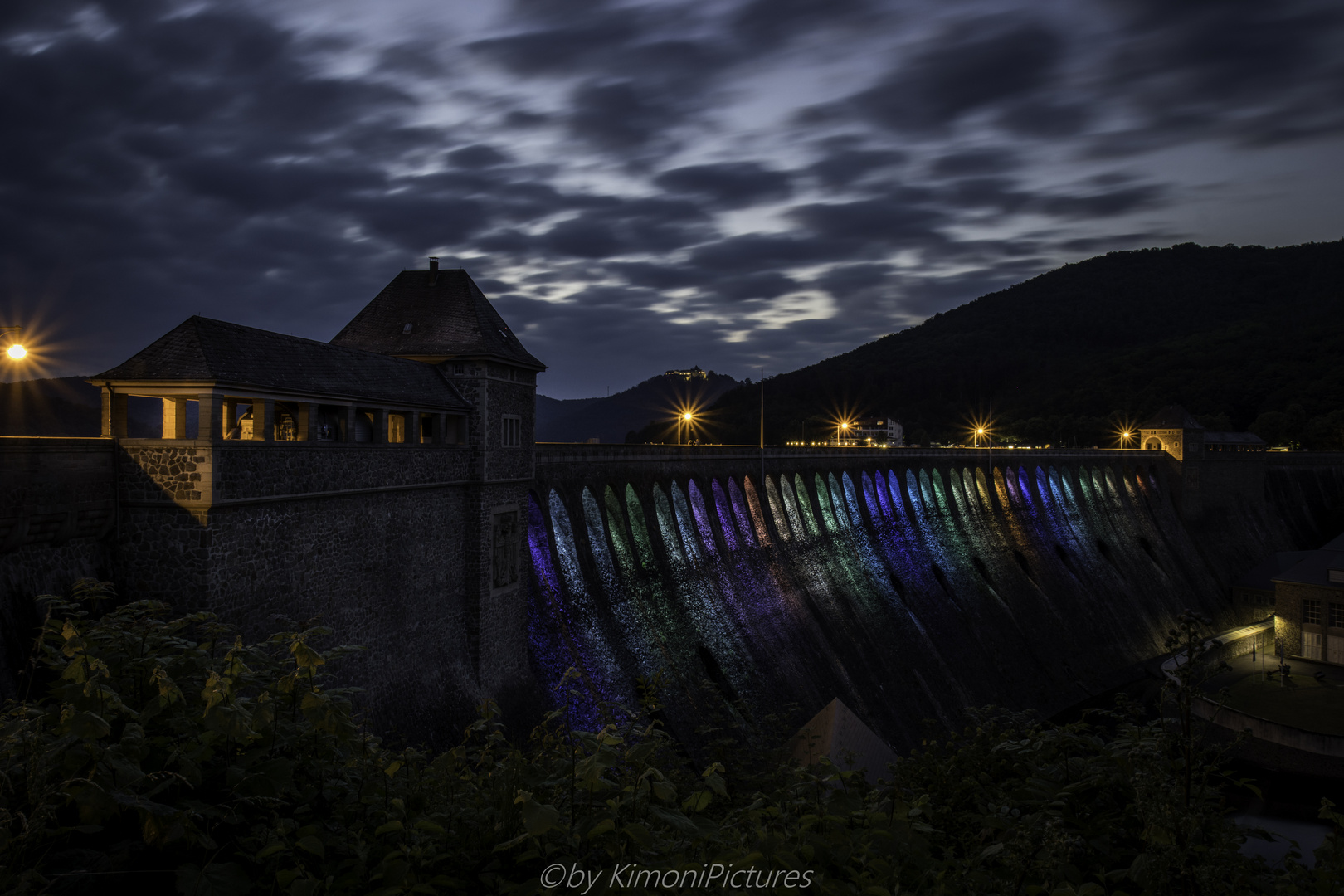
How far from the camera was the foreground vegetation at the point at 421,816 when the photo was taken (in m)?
5.18

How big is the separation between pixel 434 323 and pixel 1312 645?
60.3 metres

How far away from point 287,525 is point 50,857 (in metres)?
11.4

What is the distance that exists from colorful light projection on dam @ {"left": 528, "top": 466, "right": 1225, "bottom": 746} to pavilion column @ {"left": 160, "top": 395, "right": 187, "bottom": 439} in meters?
10.9

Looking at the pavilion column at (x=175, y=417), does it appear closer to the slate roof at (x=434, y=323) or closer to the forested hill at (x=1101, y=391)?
the slate roof at (x=434, y=323)

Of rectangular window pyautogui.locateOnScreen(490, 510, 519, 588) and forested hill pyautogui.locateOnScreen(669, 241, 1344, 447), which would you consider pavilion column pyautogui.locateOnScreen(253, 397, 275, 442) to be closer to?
rectangular window pyautogui.locateOnScreen(490, 510, 519, 588)

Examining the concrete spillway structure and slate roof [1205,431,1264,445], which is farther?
slate roof [1205,431,1264,445]

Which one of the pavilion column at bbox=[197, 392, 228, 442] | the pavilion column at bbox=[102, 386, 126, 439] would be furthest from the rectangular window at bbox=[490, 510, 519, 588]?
the pavilion column at bbox=[102, 386, 126, 439]

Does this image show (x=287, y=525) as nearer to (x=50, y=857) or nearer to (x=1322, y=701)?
(x=50, y=857)

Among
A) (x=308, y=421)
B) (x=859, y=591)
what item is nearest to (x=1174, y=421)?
(x=859, y=591)

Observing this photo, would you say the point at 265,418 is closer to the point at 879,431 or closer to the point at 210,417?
the point at 210,417

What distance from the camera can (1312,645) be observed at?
162 feet

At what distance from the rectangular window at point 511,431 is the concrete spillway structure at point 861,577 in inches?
142

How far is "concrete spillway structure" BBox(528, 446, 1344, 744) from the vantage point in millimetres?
29281

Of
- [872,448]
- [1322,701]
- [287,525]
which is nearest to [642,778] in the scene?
[287,525]
